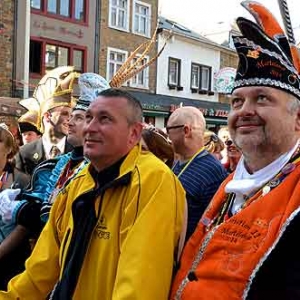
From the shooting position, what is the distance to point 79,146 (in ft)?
9.87

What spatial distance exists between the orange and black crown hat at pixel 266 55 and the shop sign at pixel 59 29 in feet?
51.1

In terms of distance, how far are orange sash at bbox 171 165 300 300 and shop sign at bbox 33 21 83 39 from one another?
52.0ft

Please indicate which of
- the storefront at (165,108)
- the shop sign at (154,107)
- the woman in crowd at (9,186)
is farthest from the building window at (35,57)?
the woman in crowd at (9,186)

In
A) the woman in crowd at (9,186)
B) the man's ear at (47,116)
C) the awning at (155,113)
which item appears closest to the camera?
the woman in crowd at (9,186)

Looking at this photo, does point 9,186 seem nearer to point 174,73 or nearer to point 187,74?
point 174,73

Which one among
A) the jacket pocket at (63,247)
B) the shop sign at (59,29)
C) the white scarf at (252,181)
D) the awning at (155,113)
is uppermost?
the shop sign at (59,29)

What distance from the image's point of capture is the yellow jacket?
182cm

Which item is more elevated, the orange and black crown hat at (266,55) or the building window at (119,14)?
the building window at (119,14)

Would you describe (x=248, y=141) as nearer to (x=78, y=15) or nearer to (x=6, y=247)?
(x=6, y=247)

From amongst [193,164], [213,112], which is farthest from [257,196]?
[213,112]

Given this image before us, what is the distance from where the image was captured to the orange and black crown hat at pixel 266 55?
184 cm

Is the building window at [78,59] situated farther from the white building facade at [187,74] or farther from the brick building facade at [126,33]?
the white building facade at [187,74]

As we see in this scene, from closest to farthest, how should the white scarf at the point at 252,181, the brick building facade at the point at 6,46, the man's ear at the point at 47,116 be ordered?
the white scarf at the point at 252,181, the man's ear at the point at 47,116, the brick building facade at the point at 6,46

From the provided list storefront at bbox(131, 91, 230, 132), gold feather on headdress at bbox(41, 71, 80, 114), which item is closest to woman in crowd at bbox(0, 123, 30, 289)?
gold feather on headdress at bbox(41, 71, 80, 114)
